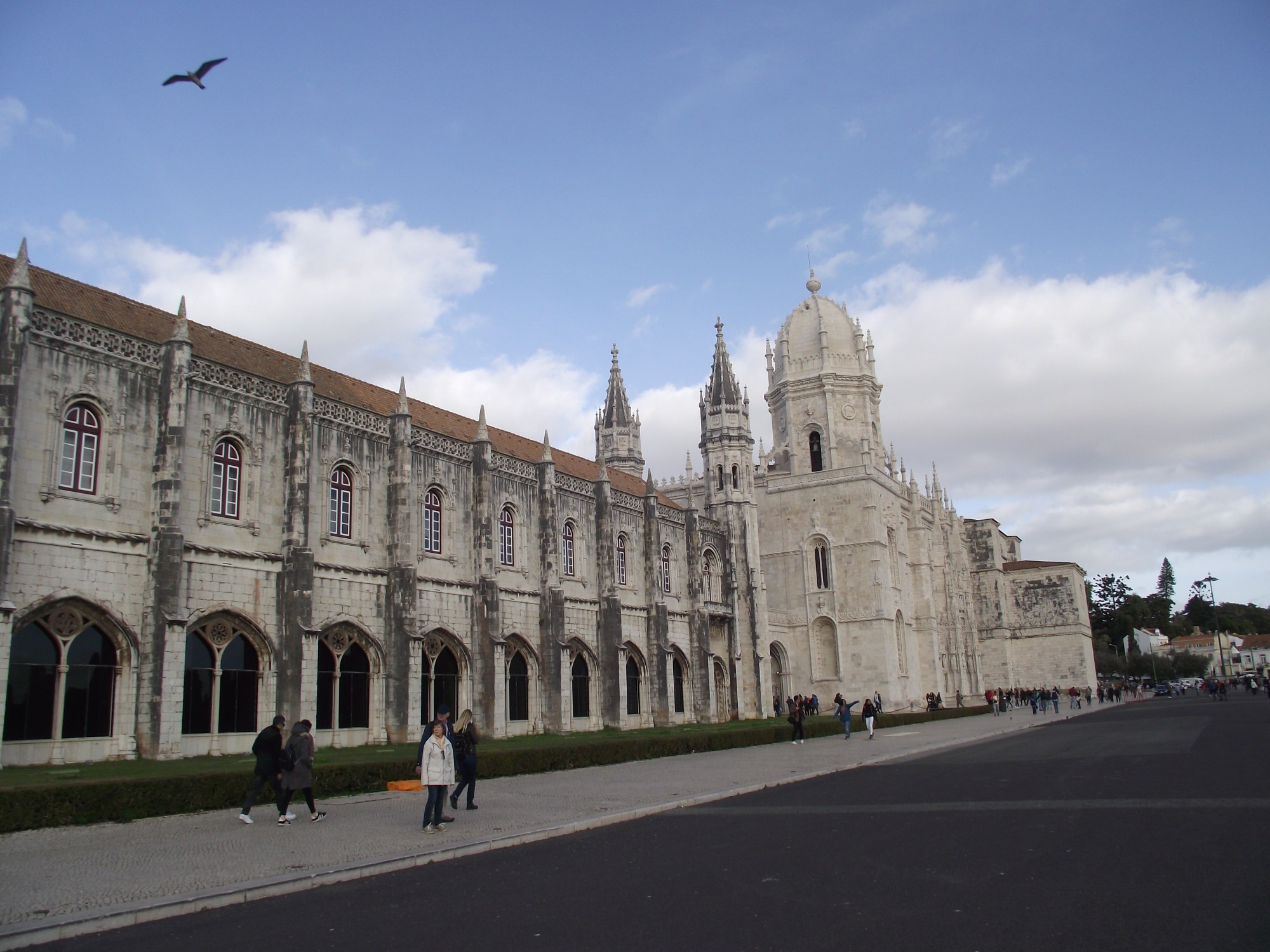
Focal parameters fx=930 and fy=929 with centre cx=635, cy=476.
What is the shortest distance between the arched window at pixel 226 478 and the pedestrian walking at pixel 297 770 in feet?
37.1

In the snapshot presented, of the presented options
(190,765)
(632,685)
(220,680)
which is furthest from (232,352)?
(632,685)

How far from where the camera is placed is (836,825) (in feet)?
42.5

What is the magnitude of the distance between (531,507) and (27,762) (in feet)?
60.6

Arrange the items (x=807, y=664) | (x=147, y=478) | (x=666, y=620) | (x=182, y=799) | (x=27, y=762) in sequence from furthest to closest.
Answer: (x=807, y=664) < (x=666, y=620) < (x=147, y=478) < (x=27, y=762) < (x=182, y=799)

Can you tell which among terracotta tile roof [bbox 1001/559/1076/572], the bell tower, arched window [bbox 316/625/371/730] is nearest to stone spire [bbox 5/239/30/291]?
arched window [bbox 316/625/371/730]

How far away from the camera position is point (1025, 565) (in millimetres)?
84500

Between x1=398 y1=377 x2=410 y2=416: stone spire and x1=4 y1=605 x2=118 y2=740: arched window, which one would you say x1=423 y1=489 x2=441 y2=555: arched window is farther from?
x1=4 y1=605 x2=118 y2=740: arched window

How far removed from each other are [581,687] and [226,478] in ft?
55.1

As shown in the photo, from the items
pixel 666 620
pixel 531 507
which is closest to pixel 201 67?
pixel 531 507

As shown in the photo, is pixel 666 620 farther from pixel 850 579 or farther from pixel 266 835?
pixel 266 835

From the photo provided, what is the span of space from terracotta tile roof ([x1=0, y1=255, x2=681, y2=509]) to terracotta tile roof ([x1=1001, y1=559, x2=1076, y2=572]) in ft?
190

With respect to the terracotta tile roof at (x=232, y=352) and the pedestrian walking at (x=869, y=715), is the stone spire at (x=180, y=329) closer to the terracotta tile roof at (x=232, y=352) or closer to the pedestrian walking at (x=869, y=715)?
the terracotta tile roof at (x=232, y=352)

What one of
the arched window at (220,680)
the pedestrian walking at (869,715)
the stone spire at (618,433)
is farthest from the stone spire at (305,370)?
the stone spire at (618,433)

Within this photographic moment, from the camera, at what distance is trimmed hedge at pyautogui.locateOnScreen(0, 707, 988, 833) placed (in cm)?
1350
